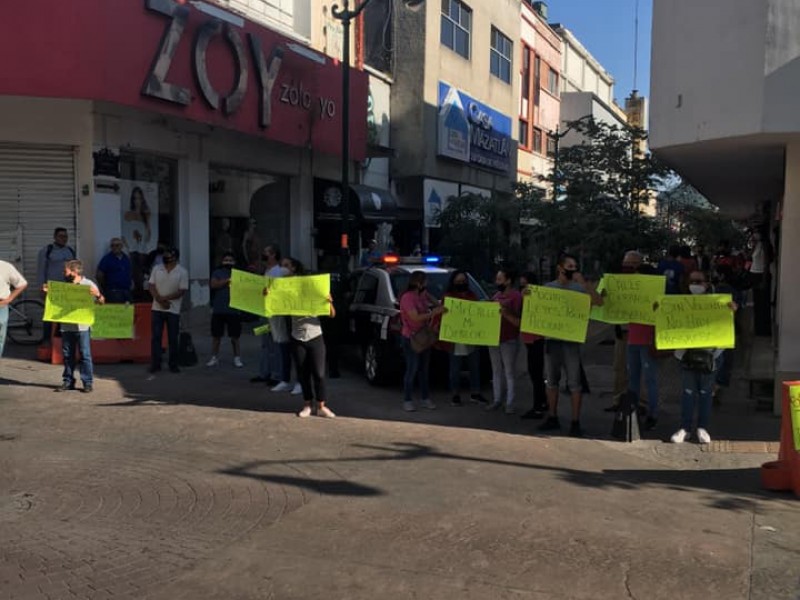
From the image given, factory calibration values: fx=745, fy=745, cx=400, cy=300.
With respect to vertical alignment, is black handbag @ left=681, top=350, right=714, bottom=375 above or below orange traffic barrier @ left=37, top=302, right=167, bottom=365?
above

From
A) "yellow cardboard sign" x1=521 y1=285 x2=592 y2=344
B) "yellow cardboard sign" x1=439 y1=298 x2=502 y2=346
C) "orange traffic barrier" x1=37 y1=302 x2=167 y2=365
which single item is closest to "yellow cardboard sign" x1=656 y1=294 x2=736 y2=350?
"yellow cardboard sign" x1=521 y1=285 x2=592 y2=344

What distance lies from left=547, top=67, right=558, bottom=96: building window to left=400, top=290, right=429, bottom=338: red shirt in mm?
33955

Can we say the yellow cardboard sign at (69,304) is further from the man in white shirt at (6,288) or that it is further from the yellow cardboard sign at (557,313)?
the yellow cardboard sign at (557,313)

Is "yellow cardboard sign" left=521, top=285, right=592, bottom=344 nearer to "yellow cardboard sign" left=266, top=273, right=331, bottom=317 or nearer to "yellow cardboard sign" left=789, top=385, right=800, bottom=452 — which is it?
"yellow cardboard sign" left=789, top=385, right=800, bottom=452

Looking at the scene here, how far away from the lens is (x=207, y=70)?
45.0 feet

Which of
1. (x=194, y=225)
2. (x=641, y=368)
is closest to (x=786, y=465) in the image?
(x=641, y=368)

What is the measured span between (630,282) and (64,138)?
10.0m

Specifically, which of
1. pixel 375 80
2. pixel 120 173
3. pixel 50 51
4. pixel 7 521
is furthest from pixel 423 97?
pixel 7 521

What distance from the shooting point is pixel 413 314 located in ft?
28.1

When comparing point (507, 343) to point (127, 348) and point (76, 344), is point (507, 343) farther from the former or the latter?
point (127, 348)

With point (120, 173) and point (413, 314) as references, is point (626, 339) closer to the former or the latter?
point (413, 314)

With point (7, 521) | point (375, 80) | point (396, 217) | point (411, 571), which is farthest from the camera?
point (375, 80)

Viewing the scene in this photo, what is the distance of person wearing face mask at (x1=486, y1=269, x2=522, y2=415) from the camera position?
8445 millimetres

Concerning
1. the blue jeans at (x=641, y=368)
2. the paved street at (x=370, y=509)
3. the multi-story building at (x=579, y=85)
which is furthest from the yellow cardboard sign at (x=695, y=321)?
the multi-story building at (x=579, y=85)
